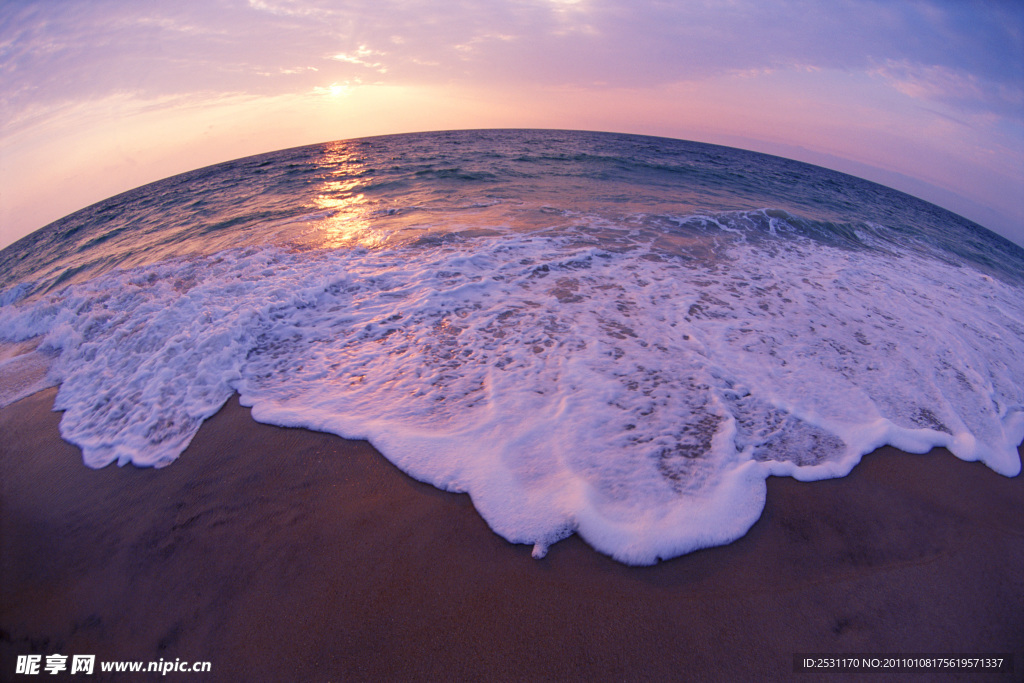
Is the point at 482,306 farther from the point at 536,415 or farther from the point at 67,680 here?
the point at 67,680

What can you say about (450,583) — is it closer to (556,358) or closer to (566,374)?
(566,374)

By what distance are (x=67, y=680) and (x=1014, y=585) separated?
223 inches

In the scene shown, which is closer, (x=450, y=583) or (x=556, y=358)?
(x=450, y=583)

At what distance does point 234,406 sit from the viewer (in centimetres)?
356

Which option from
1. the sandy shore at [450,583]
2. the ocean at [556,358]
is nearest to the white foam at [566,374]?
the ocean at [556,358]

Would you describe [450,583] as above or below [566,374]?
below

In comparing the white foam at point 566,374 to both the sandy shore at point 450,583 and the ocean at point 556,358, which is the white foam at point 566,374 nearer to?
the ocean at point 556,358

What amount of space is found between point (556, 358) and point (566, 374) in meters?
0.30

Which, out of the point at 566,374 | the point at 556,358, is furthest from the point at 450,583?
the point at 556,358

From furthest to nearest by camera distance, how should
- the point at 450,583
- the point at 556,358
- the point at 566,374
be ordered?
the point at 556,358 < the point at 566,374 < the point at 450,583

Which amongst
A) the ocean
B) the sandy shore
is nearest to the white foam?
the ocean

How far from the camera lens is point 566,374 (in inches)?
148

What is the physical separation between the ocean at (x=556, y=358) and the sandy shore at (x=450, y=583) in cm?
23

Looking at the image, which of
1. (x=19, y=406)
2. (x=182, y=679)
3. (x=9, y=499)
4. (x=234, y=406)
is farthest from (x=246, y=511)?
(x=19, y=406)
